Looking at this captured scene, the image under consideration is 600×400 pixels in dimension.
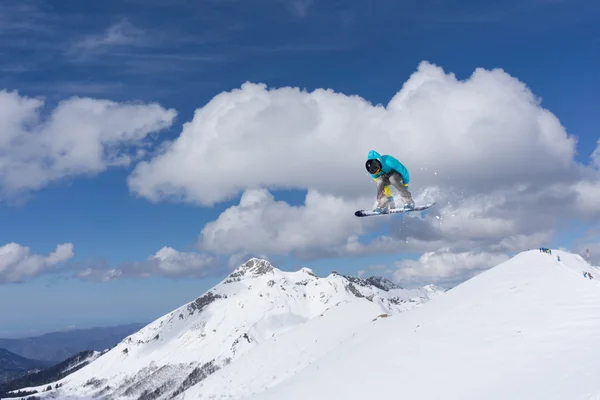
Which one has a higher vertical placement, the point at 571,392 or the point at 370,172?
the point at 370,172

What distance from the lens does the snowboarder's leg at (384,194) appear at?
25844 millimetres

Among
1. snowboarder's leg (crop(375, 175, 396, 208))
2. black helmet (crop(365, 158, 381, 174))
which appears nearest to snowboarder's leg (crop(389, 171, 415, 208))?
snowboarder's leg (crop(375, 175, 396, 208))

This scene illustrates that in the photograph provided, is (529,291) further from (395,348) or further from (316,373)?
(316,373)

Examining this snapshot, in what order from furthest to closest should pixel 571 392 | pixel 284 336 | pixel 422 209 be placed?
pixel 284 336, pixel 422 209, pixel 571 392

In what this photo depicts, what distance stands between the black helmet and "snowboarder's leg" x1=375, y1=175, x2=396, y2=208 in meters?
2.60

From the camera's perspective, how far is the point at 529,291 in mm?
32250

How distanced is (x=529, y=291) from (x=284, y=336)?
4863 cm

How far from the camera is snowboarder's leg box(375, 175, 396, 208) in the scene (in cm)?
2584

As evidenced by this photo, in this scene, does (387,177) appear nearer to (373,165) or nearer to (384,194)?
(384,194)

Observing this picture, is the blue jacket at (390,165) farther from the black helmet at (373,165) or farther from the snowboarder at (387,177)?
the black helmet at (373,165)

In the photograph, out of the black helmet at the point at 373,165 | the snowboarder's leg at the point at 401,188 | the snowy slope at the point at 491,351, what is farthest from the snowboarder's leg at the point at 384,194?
the snowy slope at the point at 491,351

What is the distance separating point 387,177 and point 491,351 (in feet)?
37.1

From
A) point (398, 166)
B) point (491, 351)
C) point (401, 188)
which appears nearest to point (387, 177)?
point (401, 188)

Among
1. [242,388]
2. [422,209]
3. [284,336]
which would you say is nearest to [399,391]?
[422,209]
